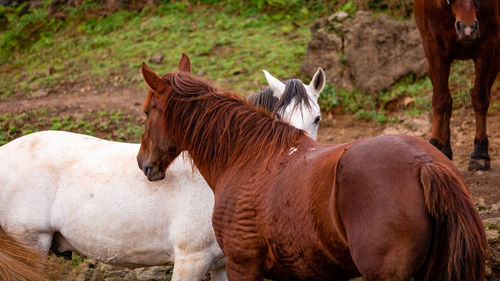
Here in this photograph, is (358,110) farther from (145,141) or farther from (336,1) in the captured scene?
(145,141)

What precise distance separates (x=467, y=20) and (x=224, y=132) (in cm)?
279

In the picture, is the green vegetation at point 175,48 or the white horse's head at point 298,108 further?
the green vegetation at point 175,48

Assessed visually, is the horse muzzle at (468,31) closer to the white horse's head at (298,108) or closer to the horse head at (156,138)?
the white horse's head at (298,108)

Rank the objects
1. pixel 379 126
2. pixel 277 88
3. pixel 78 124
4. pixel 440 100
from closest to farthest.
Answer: pixel 277 88 < pixel 440 100 < pixel 379 126 < pixel 78 124

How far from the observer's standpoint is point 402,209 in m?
2.21

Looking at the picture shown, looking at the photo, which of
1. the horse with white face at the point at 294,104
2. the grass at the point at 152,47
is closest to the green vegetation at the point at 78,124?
the grass at the point at 152,47

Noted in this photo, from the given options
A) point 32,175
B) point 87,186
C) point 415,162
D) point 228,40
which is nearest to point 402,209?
point 415,162

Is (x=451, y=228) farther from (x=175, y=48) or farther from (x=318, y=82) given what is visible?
(x=175, y=48)

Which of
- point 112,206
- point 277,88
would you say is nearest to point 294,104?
point 277,88

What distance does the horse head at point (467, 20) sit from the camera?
15.9 feet

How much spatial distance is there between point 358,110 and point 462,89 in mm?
1486

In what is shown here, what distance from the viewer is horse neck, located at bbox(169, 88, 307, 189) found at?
10.2 feet

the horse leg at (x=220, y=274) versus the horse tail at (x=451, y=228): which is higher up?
the horse tail at (x=451, y=228)

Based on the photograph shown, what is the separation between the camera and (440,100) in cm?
571
